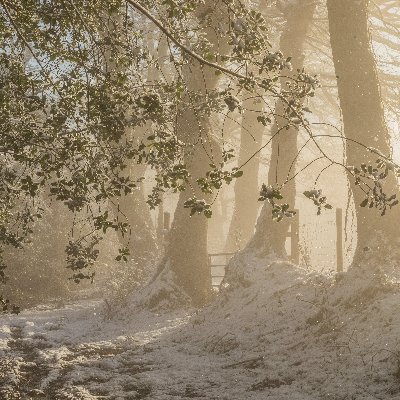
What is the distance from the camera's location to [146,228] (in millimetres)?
16594

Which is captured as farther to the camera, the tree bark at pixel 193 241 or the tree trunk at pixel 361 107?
the tree bark at pixel 193 241

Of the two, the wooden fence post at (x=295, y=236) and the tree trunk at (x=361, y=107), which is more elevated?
the tree trunk at (x=361, y=107)

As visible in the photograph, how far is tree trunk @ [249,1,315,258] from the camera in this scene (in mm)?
10695

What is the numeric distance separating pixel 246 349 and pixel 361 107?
428cm

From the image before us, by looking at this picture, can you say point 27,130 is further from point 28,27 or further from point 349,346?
point 349,346

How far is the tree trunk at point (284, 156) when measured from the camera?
35.1 ft

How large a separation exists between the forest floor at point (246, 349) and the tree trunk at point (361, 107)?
69 centimetres

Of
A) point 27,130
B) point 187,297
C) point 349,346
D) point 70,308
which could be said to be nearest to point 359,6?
point 349,346

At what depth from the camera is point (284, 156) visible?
438 inches

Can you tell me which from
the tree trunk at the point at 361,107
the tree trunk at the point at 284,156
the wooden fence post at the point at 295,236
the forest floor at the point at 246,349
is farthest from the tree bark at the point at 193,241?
the tree trunk at the point at 361,107

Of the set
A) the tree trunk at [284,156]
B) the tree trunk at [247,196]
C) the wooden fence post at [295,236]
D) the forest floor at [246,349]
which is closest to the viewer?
the forest floor at [246,349]

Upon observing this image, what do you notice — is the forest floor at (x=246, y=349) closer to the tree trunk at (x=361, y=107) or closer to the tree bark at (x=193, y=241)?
the tree trunk at (x=361, y=107)

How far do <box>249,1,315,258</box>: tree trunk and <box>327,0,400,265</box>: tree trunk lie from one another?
210 cm

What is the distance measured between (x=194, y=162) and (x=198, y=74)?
211 centimetres
